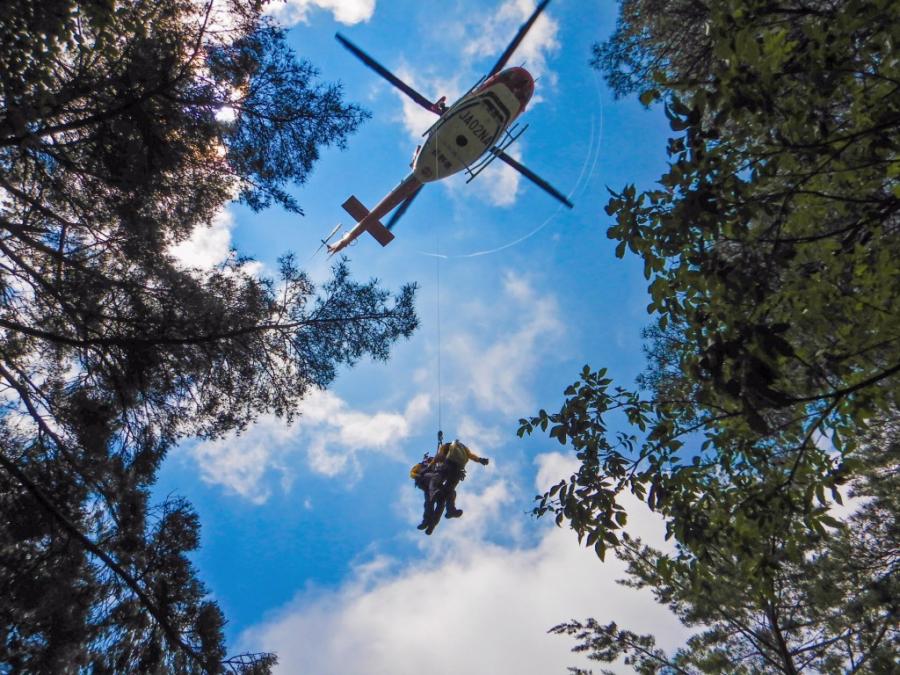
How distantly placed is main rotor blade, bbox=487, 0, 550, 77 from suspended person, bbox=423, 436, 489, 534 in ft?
→ 25.3

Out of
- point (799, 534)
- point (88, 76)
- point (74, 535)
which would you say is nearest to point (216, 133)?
point (88, 76)

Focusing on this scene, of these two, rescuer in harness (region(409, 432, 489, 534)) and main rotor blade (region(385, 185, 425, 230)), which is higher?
main rotor blade (region(385, 185, 425, 230))

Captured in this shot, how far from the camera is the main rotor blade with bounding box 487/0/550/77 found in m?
9.62

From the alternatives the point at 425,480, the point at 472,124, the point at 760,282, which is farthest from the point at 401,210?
the point at 760,282

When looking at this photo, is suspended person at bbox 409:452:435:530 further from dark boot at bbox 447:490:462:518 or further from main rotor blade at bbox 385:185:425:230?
main rotor blade at bbox 385:185:425:230

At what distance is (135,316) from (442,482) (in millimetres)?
4547

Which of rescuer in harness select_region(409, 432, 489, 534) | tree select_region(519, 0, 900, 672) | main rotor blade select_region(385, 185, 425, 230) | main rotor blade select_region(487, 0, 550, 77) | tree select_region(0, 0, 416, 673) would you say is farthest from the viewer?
main rotor blade select_region(385, 185, 425, 230)

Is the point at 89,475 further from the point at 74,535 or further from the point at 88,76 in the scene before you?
the point at 88,76

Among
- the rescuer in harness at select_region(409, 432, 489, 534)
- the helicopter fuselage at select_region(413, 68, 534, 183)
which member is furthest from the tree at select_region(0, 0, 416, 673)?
the helicopter fuselage at select_region(413, 68, 534, 183)

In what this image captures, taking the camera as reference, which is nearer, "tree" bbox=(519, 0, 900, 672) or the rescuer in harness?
"tree" bbox=(519, 0, 900, 672)

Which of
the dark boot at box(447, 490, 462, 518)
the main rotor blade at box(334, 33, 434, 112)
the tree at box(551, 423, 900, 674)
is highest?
the main rotor blade at box(334, 33, 434, 112)

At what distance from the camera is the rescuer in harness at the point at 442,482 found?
24.4ft

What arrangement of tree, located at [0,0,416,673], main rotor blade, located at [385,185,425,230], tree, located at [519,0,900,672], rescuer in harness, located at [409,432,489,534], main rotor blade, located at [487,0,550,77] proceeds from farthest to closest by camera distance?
main rotor blade, located at [385,185,425,230] → main rotor blade, located at [487,0,550,77] → rescuer in harness, located at [409,432,489,534] → tree, located at [0,0,416,673] → tree, located at [519,0,900,672]

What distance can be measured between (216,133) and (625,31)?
230 inches
